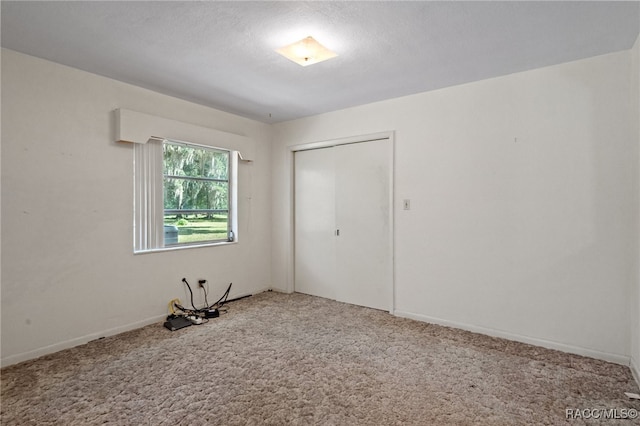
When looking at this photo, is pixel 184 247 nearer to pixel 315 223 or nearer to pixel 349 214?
pixel 315 223

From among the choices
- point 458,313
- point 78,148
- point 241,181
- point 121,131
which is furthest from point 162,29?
point 458,313

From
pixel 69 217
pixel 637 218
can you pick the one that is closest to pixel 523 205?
pixel 637 218

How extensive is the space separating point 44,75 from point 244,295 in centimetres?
313

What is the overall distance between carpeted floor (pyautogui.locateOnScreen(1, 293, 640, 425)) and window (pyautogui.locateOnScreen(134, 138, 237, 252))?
1.04 meters

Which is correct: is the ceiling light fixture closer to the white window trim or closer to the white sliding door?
the white sliding door

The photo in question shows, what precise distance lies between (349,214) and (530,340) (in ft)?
7.42

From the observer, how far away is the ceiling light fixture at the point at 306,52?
238cm

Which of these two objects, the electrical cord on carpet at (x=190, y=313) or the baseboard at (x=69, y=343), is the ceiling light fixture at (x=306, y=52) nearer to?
the electrical cord on carpet at (x=190, y=313)

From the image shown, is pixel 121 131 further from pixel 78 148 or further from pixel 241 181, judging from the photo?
pixel 241 181

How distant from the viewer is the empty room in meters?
2.07

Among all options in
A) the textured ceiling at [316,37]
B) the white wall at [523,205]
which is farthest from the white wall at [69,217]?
the white wall at [523,205]

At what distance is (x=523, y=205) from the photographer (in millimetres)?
2916

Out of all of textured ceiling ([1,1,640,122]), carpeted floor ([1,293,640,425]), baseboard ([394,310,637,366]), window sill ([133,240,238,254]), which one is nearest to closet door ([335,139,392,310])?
baseboard ([394,310,637,366])

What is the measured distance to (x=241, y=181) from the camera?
438 centimetres
